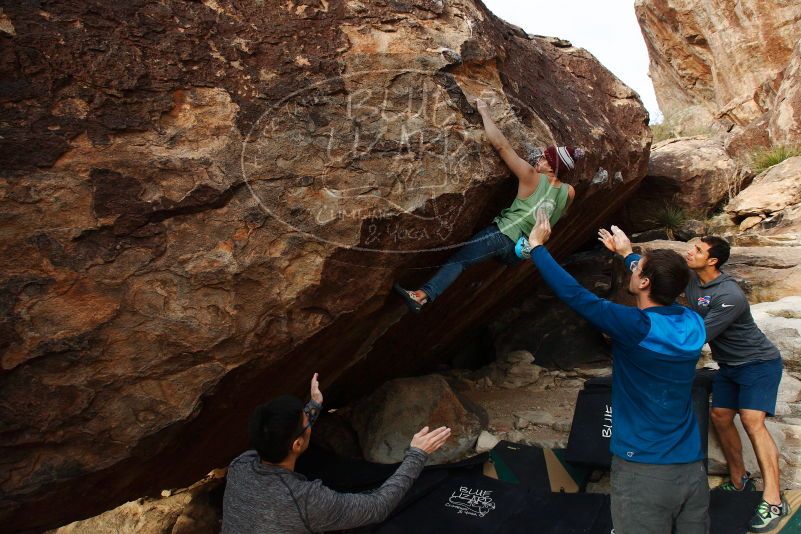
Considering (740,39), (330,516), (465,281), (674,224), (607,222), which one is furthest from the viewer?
(740,39)

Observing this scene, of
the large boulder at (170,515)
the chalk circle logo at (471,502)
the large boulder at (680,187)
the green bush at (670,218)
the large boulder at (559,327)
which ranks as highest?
the large boulder at (680,187)

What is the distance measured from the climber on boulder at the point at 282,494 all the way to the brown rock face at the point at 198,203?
0.98m

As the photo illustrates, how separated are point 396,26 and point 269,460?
7.59 feet

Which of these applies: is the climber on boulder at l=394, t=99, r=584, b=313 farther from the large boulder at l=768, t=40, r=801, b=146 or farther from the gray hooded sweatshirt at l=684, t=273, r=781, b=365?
the large boulder at l=768, t=40, r=801, b=146

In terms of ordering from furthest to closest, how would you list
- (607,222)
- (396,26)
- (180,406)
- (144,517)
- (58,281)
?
(607,222), (144,517), (396,26), (180,406), (58,281)

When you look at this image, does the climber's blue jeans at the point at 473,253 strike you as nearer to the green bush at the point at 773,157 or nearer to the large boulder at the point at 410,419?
the large boulder at the point at 410,419

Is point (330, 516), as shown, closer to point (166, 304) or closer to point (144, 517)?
point (166, 304)

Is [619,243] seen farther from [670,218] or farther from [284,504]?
[670,218]

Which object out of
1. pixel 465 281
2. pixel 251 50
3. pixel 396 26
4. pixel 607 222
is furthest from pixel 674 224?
pixel 251 50

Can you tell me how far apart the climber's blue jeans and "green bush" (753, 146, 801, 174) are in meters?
7.14

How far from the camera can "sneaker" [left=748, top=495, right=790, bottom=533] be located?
3.00 metres

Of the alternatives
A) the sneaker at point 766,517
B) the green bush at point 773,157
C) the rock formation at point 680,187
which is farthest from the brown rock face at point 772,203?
the sneaker at point 766,517

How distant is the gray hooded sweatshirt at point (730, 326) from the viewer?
3197 mm

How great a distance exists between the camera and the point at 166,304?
2777 millimetres
